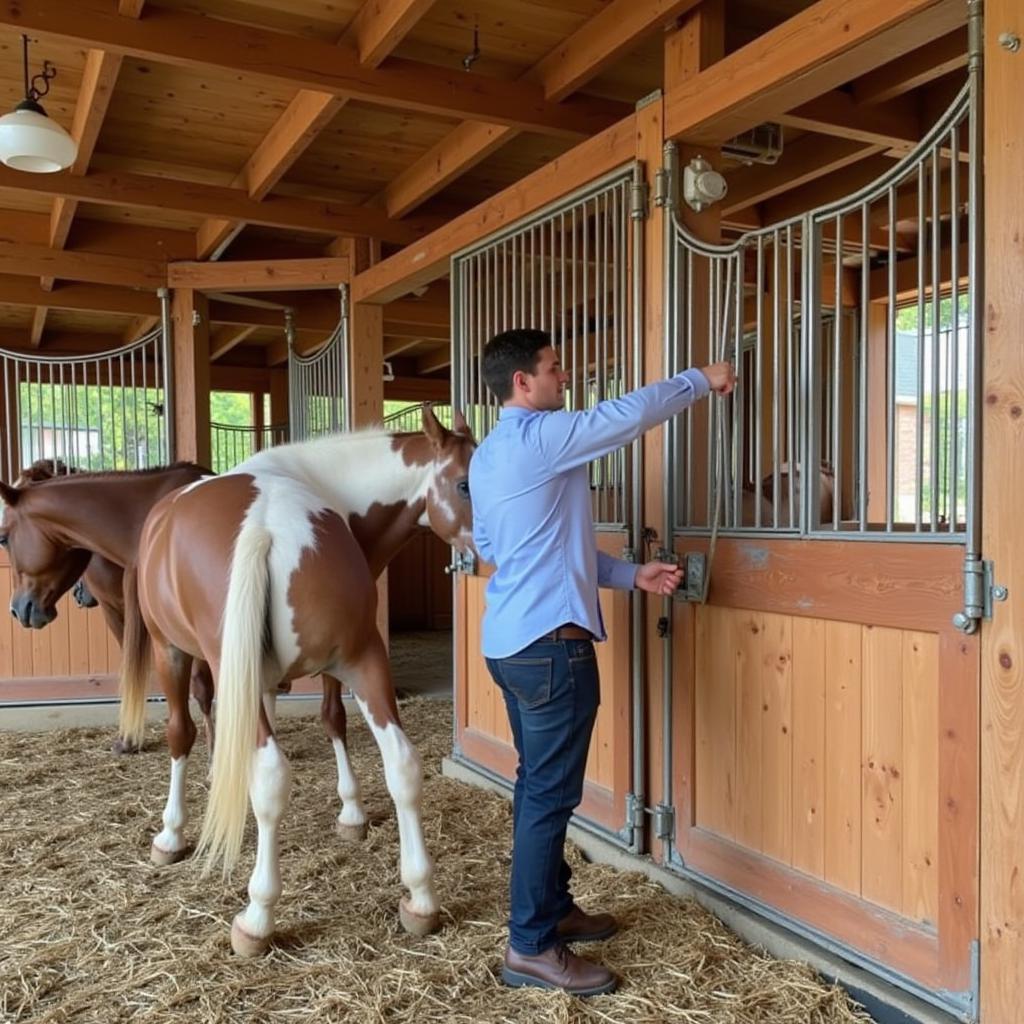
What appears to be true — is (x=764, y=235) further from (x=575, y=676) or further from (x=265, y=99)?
(x=265, y=99)

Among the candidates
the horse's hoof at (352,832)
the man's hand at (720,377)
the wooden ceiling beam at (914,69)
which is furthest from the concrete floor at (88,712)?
the wooden ceiling beam at (914,69)

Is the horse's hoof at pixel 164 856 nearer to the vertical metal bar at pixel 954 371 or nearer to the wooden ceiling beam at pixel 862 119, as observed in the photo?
the vertical metal bar at pixel 954 371

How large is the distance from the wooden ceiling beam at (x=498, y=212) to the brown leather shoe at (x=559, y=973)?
2.08 meters

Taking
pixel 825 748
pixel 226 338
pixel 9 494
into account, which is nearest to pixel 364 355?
pixel 9 494

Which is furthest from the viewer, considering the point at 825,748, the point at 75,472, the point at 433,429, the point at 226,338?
the point at 226,338

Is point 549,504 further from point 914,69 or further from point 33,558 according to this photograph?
point 33,558

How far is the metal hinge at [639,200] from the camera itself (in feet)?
8.02

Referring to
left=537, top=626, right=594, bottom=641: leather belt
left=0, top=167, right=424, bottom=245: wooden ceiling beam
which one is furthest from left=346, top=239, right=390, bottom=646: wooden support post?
left=537, top=626, right=594, bottom=641: leather belt

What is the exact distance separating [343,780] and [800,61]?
7.99 ft

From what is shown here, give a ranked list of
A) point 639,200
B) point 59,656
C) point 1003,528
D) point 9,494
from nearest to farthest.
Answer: point 1003,528, point 639,200, point 9,494, point 59,656

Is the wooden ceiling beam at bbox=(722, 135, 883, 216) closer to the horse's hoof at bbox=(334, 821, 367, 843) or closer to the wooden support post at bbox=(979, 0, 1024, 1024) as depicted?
the wooden support post at bbox=(979, 0, 1024, 1024)

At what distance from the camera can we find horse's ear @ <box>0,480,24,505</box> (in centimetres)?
355

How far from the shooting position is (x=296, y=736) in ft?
14.2

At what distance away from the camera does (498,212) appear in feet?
10.4
